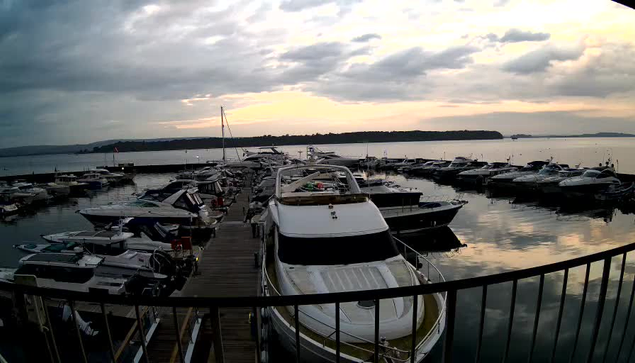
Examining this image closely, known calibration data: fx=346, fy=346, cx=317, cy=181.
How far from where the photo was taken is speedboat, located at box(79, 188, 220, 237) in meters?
20.6

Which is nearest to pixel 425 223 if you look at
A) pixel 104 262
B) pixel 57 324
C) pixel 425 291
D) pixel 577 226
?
pixel 577 226

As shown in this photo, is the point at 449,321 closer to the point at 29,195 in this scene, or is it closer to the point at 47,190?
the point at 29,195

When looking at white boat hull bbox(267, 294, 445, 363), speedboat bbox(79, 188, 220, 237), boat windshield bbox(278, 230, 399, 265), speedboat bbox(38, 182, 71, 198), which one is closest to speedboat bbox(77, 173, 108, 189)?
→ speedboat bbox(38, 182, 71, 198)

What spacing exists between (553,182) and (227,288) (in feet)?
123

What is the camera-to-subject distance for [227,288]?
36.5ft

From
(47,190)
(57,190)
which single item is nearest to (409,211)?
(57,190)

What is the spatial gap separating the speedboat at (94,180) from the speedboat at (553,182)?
2086 inches

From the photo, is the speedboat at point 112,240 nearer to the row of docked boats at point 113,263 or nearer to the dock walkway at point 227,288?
the row of docked boats at point 113,263

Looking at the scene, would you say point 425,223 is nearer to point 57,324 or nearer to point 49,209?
point 57,324

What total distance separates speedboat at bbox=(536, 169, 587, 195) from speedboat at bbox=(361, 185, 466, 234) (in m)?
20.3

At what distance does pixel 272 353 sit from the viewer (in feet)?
26.7

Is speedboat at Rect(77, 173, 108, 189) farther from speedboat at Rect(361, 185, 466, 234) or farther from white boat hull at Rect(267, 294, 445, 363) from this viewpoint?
white boat hull at Rect(267, 294, 445, 363)

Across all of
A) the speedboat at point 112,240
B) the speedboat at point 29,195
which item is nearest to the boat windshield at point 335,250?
the speedboat at point 112,240

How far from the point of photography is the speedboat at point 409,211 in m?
21.0
